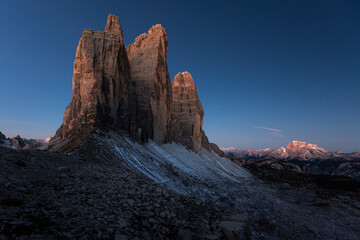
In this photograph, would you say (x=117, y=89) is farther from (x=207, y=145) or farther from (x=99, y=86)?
(x=207, y=145)

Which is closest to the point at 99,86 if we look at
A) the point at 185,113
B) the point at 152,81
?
the point at 152,81

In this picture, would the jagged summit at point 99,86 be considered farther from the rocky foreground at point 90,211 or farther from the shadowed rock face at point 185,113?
the shadowed rock face at point 185,113

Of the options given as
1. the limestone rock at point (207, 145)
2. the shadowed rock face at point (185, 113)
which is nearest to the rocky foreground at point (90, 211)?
the shadowed rock face at point (185, 113)

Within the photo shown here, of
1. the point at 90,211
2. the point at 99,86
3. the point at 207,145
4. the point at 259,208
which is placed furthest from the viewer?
the point at 207,145

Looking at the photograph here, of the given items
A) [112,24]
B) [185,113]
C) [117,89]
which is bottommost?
[117,89]

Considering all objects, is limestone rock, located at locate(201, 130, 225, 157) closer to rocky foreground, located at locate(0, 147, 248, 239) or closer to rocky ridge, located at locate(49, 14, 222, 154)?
rocky ridge, located at locate(49, 14, 222, 154)
